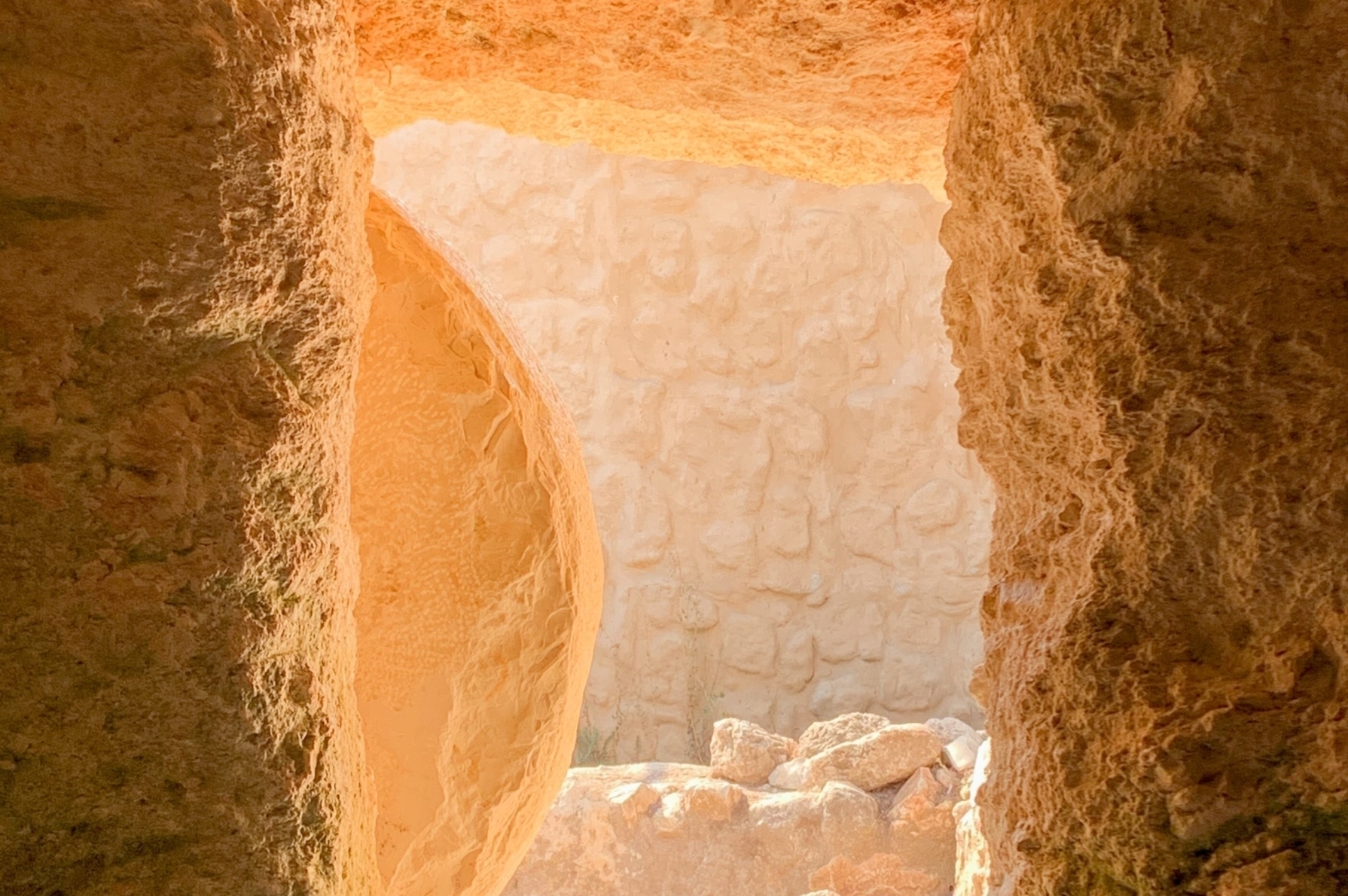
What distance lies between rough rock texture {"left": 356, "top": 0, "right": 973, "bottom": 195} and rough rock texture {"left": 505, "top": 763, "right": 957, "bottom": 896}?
1614 mm

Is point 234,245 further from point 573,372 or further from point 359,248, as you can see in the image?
point 573,372

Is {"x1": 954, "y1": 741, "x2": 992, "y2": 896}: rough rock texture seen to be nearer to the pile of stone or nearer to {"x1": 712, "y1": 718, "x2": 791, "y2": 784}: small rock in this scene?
the pile of stone

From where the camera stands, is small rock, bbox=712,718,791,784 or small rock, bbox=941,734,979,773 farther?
small rock, bbox=712,718,791,784

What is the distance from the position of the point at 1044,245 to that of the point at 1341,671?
0.33m

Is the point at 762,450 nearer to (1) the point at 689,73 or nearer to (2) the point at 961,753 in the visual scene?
(2) the point at 961,753

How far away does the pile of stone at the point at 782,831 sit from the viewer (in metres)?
2.74

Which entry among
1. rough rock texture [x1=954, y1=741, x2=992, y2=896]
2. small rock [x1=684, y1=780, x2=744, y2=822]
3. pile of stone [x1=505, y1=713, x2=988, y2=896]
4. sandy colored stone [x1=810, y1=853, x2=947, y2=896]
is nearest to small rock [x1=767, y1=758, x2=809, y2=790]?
pile of stone [x1=505, y1=713, x2=988, y2=896]

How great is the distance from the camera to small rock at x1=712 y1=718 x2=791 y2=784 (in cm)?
310

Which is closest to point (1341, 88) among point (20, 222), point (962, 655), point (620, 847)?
point (20, 222)

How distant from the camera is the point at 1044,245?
0.87 metres

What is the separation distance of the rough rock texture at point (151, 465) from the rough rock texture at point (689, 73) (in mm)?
579

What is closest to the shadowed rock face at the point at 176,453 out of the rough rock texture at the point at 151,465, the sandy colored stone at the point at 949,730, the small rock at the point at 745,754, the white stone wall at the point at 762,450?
the rough rock texture at the point at 151,465

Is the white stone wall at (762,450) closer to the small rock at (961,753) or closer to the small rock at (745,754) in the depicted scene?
the small rock at (745,754)

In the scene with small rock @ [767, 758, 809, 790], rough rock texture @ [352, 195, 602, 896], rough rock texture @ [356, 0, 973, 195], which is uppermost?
rough rock texture @ [356, 0, 973, 195]
